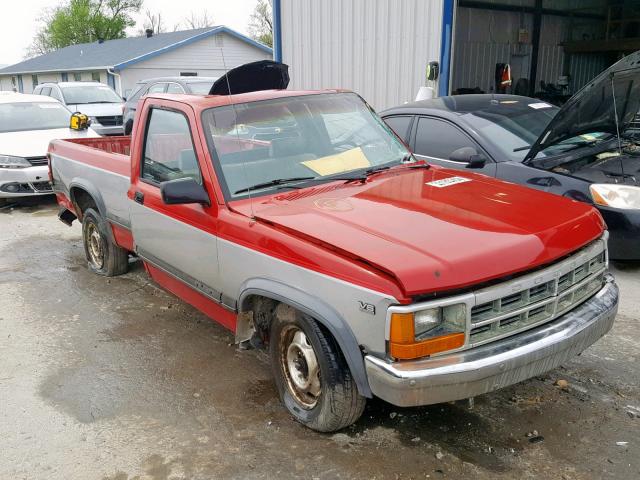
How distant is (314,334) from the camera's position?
10.0 feet

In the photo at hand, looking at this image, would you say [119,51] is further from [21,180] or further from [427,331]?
[427,331]

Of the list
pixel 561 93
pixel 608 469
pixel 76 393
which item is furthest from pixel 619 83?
pixel 561 93

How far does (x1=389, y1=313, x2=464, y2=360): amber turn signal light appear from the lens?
265 cm

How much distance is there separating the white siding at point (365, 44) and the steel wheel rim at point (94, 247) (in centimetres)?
635

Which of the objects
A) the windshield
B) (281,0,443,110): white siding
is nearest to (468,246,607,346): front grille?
(281,0,443,110): white siding

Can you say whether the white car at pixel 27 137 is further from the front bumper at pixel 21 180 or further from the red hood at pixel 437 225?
the red hood at pixel 437 225

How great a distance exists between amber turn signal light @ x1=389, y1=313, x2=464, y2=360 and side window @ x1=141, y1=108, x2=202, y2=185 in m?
1.78

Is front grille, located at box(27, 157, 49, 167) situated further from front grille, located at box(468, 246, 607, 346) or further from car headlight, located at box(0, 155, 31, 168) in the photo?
front grille, located at box(468, 246, 607, 346)

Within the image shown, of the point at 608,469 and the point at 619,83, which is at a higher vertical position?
the point at 619,83

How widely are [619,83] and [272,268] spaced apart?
381 cm

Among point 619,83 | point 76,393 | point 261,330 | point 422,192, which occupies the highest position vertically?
point 619,83

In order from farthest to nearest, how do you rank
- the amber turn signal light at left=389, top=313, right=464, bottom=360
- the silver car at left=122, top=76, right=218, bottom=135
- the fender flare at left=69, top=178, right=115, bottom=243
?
1. the silver car at left=122, top=76, right=218, bottom=135
2. the fender flare at left=69, top=178, right=115, bottom=243
3. the amber turn signal light at left=389, top=313, right=464, bottom=360

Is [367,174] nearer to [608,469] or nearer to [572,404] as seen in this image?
[572,404]

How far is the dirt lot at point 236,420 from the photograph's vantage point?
3.10 meters
